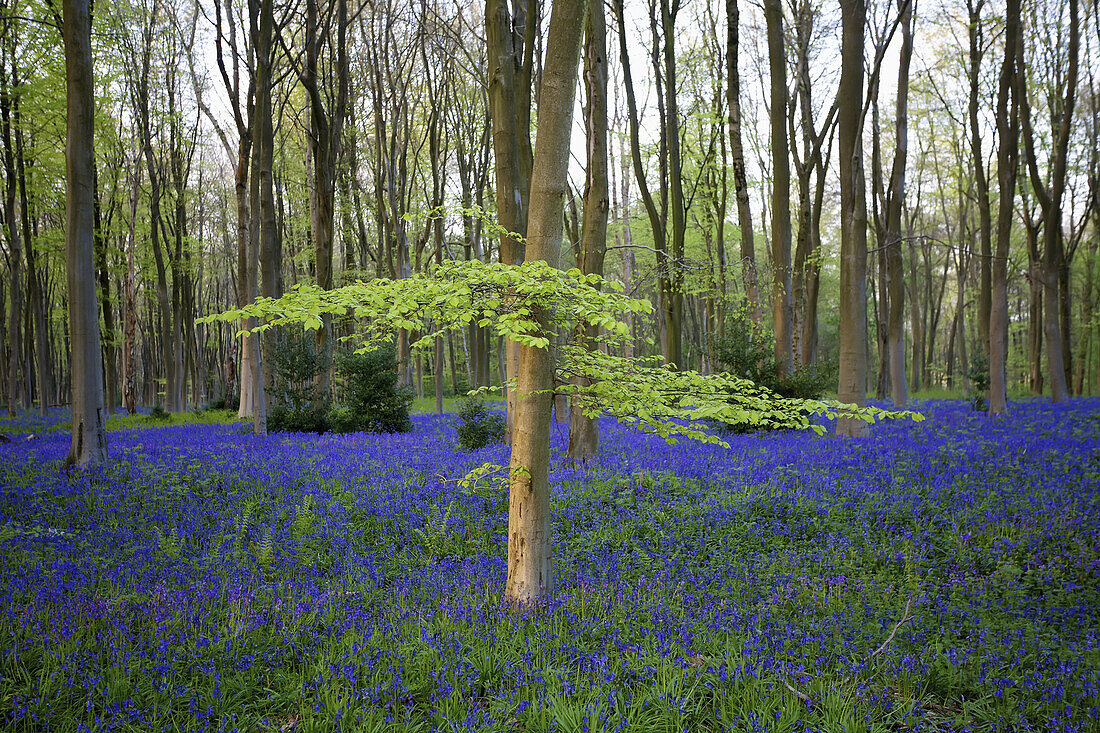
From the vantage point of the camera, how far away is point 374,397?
14.9 m

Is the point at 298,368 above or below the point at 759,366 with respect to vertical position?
above

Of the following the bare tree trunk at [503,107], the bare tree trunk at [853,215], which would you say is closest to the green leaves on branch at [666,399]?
the bare tree trunk at [503,107]

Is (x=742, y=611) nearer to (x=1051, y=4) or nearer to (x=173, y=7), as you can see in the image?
(x=1051, y=4)

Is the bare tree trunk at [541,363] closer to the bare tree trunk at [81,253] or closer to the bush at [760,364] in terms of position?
the bare tree trunk at [81,253]

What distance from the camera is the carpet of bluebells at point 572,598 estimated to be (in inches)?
122

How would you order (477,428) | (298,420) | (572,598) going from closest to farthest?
(572,598) → (477,428) → (298,420)

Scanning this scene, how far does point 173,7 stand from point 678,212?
19113mm

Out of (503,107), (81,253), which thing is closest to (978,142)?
(503,107)

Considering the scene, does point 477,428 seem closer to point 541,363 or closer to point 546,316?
point 541,363

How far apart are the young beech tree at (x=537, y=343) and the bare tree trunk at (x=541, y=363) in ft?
0.03

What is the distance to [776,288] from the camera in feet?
42.4

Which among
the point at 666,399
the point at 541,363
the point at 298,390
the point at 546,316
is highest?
the point at 546,316

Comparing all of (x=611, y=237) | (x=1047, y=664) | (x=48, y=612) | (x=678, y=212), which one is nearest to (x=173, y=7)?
(x=678, y=212)

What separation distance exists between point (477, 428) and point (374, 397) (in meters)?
5.06
